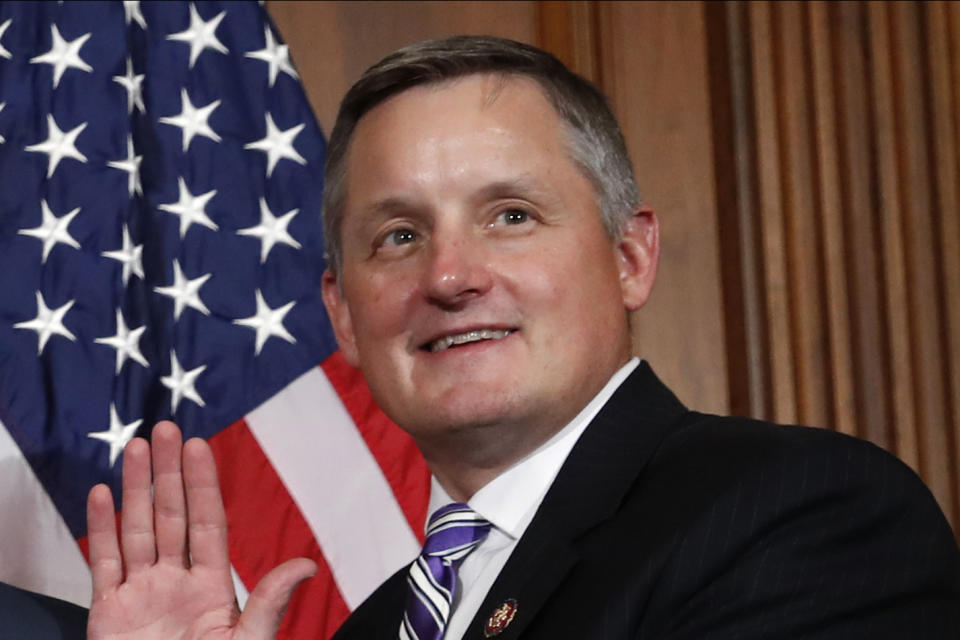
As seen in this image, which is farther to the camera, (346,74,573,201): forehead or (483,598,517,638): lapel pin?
(346,74,573,201): forehead

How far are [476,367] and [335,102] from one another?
1278 mm

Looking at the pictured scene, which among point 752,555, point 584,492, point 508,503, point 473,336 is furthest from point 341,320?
point 752,555

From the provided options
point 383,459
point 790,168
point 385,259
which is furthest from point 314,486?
point 790,168

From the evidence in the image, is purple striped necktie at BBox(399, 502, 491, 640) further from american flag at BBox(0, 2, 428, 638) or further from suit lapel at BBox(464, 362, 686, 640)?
american flag at BBox(0, 2, 428, 638)

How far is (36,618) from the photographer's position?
6.14ft

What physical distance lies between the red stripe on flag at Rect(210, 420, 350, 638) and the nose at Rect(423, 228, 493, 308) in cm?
82

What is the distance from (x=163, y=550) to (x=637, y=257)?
0.86 meters

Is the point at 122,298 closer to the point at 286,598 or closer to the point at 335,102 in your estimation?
the point at 335,102

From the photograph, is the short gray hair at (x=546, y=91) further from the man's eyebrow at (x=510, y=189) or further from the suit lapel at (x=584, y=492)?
the suit lapel at (x=584, y=492)

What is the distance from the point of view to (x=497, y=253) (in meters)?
1.88

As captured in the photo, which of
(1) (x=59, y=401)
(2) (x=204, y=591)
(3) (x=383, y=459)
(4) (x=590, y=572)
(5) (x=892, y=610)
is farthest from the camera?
(3) (x=383, y=459)

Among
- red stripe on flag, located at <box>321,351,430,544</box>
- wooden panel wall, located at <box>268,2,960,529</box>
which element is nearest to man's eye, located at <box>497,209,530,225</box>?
red stripe on flag, located at <box>321,351,430,544</box>

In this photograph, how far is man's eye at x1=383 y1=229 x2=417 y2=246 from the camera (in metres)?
1.95

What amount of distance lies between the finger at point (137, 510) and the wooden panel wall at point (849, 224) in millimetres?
1491
